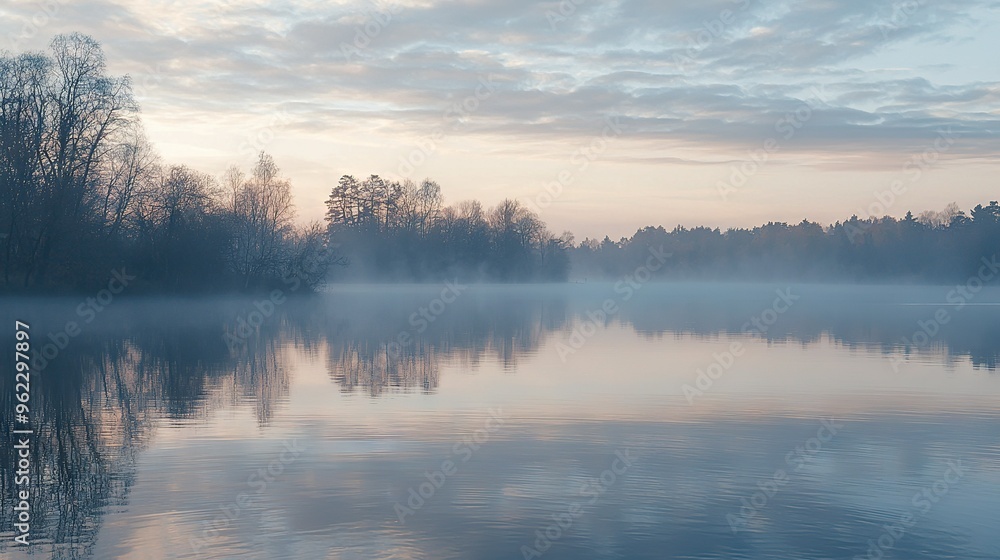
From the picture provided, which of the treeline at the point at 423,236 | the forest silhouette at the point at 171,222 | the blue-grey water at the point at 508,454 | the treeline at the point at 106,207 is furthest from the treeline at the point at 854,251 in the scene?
Answer: the blue-grey water at the point at 508,454

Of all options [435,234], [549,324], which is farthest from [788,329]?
[435,234]

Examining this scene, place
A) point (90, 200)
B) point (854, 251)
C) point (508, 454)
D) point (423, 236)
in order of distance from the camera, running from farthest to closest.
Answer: point (854, 251), point (423, 236), point (90, 200), point (508, 454)

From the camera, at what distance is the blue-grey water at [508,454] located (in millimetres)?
8523

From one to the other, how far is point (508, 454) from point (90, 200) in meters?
42.5

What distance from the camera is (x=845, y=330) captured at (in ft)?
120

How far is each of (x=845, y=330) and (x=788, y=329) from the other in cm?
220

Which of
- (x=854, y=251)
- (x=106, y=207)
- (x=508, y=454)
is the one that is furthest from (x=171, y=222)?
(x=854, y=251)

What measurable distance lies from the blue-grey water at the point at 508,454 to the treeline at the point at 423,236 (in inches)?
3107

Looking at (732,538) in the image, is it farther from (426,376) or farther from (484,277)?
(484,277)

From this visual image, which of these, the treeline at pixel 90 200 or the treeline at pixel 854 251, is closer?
the treeline at pixel 90 200

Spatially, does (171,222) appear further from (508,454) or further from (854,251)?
(854,251)

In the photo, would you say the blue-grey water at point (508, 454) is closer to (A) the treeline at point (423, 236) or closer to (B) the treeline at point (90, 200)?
(B) the treeline at point (90, 200)

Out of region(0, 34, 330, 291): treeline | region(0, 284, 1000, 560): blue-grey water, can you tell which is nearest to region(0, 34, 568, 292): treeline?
region(0, 34, 330, 291): treeline

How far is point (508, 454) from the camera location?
12148 millimetres
